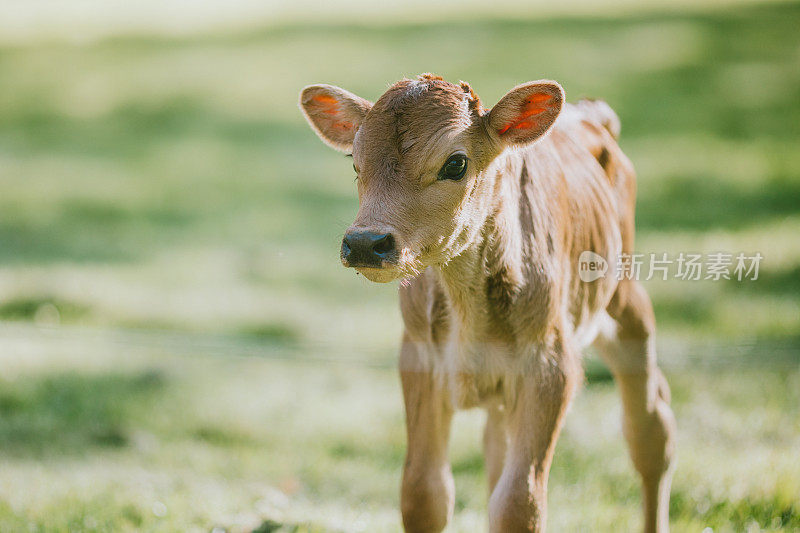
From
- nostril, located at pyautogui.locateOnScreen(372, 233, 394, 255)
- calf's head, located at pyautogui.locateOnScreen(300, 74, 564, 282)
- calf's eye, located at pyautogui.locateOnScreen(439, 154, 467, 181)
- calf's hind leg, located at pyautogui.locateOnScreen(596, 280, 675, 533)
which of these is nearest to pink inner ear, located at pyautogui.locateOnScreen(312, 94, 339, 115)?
calf's head, located at pyautogui.locateOnScreen(300, 74, 564, 282)

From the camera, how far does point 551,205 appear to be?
3939mm

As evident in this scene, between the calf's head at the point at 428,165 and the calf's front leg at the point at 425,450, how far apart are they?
1.80 feet

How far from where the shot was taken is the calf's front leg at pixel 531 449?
3.58 metres

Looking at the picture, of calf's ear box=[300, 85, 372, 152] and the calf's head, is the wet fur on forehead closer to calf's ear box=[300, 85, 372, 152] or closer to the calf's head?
the calf's head

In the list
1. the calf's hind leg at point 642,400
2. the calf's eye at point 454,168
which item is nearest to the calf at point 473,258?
the calf's eye at point 454,168

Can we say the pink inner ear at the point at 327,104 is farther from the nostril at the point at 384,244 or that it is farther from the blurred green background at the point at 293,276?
the nostril at the point at 384,244

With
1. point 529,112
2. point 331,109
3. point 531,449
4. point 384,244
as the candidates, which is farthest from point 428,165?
point 531,449

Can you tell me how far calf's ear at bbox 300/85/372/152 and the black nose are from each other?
2.60 ft

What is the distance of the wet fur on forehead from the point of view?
3418 mm

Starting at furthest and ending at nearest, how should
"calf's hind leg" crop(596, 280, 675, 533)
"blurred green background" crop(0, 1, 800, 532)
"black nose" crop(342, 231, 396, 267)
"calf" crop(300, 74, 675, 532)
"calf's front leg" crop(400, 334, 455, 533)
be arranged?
1. "blurred green background" crop(0, 1, 800, 532)
2. "calf's hind leg" crop(596, 280, 675, 533)
3. "calf's front leg" crop(400, 334, 455, 533)
4. "calf" crop(300, 74, 675, 532)
5. "black nose" crop(342, 231, 396, 267)

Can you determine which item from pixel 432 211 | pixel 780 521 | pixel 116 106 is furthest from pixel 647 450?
pixel 116 106

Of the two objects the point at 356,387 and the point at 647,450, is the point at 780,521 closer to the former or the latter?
the point at 647,450

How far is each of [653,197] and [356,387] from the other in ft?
18.4

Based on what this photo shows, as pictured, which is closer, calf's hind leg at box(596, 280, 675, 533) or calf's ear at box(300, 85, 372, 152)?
calf's ear at box(300, 85, 372, 152)
